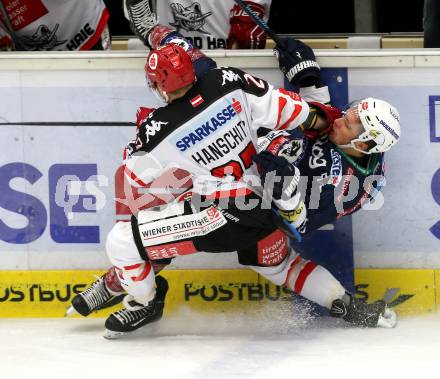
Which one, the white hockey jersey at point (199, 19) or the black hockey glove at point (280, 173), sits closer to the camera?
the black hockey glove at point (280, 173)

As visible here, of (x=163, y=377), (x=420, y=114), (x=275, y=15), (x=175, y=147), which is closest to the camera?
(x=163, y=377)

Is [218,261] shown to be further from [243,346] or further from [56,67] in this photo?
[56,67]

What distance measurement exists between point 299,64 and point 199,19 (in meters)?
0.83

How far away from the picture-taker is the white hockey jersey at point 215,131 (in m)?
4.34

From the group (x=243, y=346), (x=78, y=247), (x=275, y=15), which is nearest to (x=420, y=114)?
(x=243, y=346)

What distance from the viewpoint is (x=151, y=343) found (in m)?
4.55

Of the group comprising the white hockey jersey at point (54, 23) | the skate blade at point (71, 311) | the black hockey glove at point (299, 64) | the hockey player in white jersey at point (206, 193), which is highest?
the white hockey jersey at point (54, 23)

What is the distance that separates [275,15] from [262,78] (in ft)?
7.52

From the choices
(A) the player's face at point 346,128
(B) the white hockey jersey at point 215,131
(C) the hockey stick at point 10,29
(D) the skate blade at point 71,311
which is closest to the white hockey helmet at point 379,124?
(A) the player's face at point 346,128

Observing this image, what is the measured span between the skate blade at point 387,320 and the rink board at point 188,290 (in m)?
0.21

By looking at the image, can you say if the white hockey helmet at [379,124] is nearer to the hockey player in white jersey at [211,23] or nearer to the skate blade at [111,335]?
the hockey player in white jersey at [211,23]

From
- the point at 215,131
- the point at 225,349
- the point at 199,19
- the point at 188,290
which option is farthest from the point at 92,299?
the point at 199,19

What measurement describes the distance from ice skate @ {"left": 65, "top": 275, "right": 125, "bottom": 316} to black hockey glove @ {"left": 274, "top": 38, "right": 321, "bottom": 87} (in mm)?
1120

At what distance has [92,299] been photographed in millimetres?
4719
